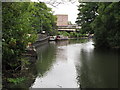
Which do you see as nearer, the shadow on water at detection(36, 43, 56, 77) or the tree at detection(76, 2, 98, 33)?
the shadow on water at detection(36, 43, 56, 77)

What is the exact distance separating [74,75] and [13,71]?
2.71 meters

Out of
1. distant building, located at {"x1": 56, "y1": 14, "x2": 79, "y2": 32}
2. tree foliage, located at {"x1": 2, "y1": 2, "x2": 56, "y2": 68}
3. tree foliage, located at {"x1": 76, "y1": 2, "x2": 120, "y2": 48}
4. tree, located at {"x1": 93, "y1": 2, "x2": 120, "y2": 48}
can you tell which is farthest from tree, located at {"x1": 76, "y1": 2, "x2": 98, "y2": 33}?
distant building, located at {"x1": 56, "y1": 14, "x2": 79, "y2": 32}

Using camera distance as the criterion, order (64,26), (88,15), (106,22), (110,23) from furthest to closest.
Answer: (64,26)
(88,15)
(110,23)
(106,22)

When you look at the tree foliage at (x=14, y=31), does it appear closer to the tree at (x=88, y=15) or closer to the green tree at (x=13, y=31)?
the green tree at (x=13, y=31)

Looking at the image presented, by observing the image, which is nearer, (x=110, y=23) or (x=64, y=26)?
(x=110, y=23)

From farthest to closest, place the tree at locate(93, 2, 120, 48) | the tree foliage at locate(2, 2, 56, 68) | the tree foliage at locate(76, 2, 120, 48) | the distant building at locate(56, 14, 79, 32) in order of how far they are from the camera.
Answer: the distant building at locate(56, 14, 79, 32), the tree foliage at locate(76, 2, 120, 48), the tree at locate(93, 2, 120, 48), the tree foliage at locate(2, 2, 56, 68)

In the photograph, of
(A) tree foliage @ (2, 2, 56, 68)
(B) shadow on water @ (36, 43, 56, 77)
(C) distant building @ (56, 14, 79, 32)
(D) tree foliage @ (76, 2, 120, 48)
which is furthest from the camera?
(C) distant building @ (56, 14, 79, 32)

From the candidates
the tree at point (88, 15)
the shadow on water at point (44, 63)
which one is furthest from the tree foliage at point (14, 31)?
the tree at point (88, 15)

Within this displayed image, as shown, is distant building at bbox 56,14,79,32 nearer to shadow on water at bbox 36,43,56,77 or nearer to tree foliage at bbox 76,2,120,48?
tree foliage at bbox 76,2,120,48

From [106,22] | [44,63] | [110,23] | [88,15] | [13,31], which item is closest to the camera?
[13,31]

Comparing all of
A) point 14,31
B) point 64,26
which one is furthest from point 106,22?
point 64,26

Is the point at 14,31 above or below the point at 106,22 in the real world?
below

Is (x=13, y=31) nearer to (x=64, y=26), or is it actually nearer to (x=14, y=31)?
(x=14, y=31)

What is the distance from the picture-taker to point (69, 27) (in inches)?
2594
